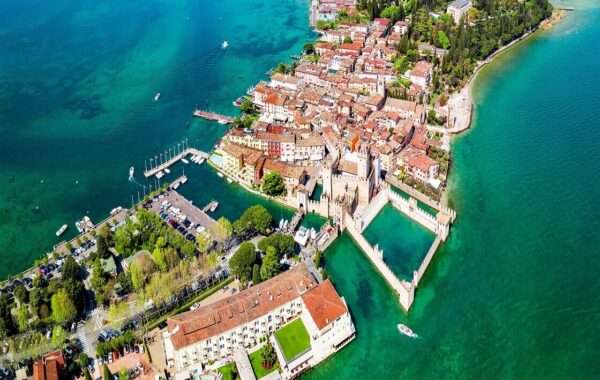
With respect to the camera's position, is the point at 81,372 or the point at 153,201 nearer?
the point at 81,372

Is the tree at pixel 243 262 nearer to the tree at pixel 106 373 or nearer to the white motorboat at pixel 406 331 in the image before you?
the tree at pixel 106 373

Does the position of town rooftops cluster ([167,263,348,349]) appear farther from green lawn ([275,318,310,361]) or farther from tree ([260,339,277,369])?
tree ([260,339,277,369])

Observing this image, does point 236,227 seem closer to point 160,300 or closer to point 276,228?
point 276,228

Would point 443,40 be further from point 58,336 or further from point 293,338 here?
point 58,336

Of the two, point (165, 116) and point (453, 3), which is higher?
point (453, 3)

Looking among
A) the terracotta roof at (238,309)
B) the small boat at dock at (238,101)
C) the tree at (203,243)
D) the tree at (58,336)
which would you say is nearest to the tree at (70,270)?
the tree at (58,336)

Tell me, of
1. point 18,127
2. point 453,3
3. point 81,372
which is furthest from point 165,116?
point 453,3

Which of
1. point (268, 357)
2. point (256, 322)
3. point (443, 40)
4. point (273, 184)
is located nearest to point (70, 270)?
point (256, 322)
